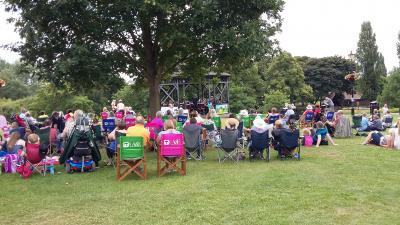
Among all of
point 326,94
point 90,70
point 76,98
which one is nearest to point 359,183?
point 90,70

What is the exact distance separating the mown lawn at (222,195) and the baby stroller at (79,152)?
1.07 feet

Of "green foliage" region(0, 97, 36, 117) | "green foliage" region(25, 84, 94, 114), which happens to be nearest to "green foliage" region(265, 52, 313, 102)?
"green foliage" region(25, 84, 94, 114)

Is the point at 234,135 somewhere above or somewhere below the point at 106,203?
above

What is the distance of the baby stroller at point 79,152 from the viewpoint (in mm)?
9859

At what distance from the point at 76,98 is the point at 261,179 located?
34287 millimetres

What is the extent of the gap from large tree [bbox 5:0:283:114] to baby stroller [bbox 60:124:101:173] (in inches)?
121

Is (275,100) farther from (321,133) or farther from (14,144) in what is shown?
(14,144)

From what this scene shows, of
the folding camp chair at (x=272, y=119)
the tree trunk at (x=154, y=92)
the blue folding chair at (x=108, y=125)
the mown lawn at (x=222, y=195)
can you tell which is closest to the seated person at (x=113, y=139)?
the mown lawn at (x=222, y=195)

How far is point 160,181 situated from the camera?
8570 mm

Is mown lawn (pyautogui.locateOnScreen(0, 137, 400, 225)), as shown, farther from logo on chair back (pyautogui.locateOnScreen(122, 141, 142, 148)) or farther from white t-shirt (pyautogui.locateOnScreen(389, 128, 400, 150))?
white t-shirt (pyautogui.locateOnScreen(389, 128, 400, 150))

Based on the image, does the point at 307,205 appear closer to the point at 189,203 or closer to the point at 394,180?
the point at 189,203

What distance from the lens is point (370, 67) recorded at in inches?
2498

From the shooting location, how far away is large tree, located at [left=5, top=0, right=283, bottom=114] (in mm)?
12875

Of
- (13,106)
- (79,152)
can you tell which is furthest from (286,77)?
(79,152)
